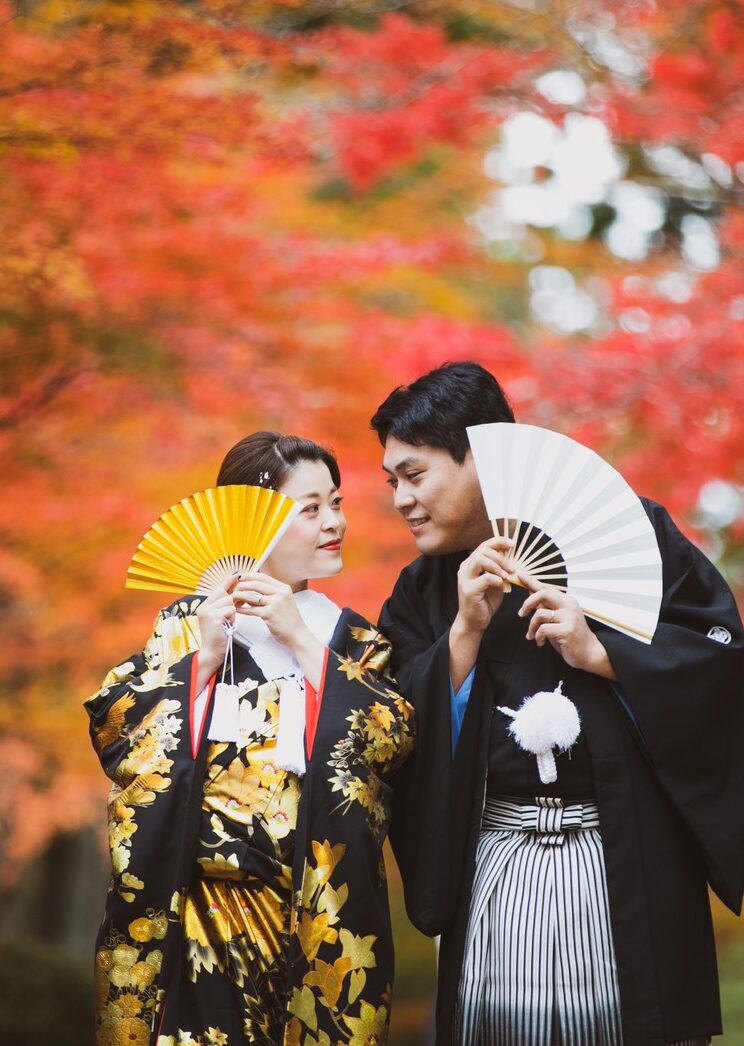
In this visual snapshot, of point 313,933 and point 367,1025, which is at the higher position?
point 313,933

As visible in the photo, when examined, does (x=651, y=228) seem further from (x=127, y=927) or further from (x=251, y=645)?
(x=127, y=927)

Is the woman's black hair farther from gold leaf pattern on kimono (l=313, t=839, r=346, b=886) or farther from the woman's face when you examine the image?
gold leaf pattern on kimono (l=313, t=839, r=346, b=886)

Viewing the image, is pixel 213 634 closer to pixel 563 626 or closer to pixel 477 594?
pixel 477 594

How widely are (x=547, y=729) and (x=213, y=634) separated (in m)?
0.84

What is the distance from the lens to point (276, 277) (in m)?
6.55

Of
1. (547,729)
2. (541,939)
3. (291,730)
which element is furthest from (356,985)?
(547,729)

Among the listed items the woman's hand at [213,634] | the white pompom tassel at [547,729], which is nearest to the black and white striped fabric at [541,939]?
the white pompom tassel at [547,729]

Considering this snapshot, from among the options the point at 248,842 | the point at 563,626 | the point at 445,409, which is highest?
the point at 445,409

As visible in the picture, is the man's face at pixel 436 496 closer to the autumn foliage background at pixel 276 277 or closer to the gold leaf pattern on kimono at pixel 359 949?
the gold leaf pattern on kimono at pixel 359 949

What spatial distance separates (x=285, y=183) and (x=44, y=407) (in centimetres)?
201

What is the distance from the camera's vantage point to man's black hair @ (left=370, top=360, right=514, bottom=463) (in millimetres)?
3125

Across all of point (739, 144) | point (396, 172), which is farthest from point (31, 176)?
point (739, 144)

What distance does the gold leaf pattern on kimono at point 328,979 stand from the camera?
262 cm

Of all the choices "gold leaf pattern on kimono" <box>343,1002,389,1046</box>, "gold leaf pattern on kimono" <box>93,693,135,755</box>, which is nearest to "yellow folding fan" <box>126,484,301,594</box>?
"gold leaf pattern on kimono" <box>93,693,135,755</box>
